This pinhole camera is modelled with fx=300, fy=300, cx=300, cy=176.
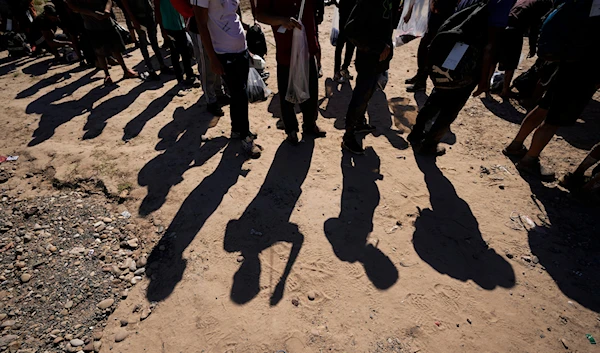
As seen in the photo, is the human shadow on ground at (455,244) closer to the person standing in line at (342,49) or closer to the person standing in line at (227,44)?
the person standing in line at (227,44)

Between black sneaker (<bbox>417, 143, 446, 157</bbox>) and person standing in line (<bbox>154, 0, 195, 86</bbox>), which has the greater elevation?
person standing in line (<bbox>154, 0, 195, 86</bbox>)

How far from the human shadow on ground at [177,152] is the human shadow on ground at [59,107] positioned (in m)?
1.55

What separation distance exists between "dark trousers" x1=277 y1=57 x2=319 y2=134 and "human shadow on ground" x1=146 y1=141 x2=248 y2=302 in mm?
723

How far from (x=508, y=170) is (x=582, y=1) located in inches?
67.4

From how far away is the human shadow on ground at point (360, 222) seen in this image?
2480 mm

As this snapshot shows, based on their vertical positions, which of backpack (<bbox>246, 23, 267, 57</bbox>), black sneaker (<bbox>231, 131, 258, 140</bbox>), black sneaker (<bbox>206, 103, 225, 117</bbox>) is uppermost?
backpack (<bbox>246, 23, 267, 57</bbox>)

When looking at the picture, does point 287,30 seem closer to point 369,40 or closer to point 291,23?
point 291,23

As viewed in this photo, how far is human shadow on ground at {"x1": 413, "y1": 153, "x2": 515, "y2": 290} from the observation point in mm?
2467

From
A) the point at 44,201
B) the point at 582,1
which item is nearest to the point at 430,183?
the point at 582,1

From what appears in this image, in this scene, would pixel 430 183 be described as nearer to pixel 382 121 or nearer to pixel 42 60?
pixel 382 121

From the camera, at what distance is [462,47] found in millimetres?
2805

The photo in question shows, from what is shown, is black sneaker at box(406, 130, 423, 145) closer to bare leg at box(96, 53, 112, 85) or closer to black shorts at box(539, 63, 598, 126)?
black shorts at box(539, 63, 598, 126)

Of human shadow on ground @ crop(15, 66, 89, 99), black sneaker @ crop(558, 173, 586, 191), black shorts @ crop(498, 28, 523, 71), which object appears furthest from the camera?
human shadow on ground @ crop(15, 66, 89, 99)

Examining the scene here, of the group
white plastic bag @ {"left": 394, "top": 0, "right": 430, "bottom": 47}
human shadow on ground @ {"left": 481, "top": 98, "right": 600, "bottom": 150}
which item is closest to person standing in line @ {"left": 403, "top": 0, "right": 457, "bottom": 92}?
white plastic bag @ {"left": 394, "top": 0, "right": 430, "bottom": 47}
